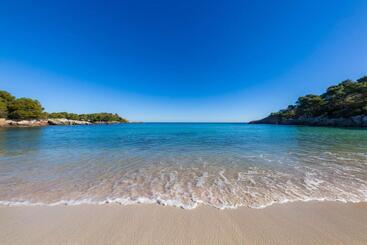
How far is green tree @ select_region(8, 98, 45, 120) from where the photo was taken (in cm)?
5125

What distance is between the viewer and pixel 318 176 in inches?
203

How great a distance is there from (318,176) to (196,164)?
4.48 m

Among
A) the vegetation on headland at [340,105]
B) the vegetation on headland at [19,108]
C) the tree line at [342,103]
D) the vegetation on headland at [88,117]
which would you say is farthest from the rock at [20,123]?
the tree line at [342,103]

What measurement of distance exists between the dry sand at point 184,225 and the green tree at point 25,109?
72.0 metres

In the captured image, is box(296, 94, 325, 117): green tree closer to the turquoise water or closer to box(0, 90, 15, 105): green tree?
the turquoise water

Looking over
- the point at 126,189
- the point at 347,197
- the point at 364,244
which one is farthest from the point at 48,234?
the point at 347,197

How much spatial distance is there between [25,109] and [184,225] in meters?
77.9

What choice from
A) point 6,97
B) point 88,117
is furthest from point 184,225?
point 88,117

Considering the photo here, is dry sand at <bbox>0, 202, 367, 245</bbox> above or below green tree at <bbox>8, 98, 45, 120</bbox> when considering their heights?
below

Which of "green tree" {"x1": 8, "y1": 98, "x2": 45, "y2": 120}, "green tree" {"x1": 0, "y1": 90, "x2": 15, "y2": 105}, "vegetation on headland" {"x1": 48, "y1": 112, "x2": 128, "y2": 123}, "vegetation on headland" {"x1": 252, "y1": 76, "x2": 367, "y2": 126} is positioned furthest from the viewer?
"vegetation on headland" {"x1": 48, "y1": 112, "x2": 128, "y2": 123}

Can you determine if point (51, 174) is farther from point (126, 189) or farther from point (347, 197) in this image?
point (347, 197)

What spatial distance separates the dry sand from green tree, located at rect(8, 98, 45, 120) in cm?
7203

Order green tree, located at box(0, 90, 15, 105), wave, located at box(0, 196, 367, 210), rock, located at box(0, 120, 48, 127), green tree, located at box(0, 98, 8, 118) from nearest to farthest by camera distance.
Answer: wave, located at box(0, 196, 367, 210), rock, located at box(0, 120, 48, 127), green tree, located at box(0, 98, 8, 118), green tree, located at box(0, 90, 15, 105)

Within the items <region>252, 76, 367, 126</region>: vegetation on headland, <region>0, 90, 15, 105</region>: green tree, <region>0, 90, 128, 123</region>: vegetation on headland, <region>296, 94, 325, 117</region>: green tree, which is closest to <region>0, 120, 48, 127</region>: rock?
<region>0, 90, 128, 123</region>: vegetation on headland
